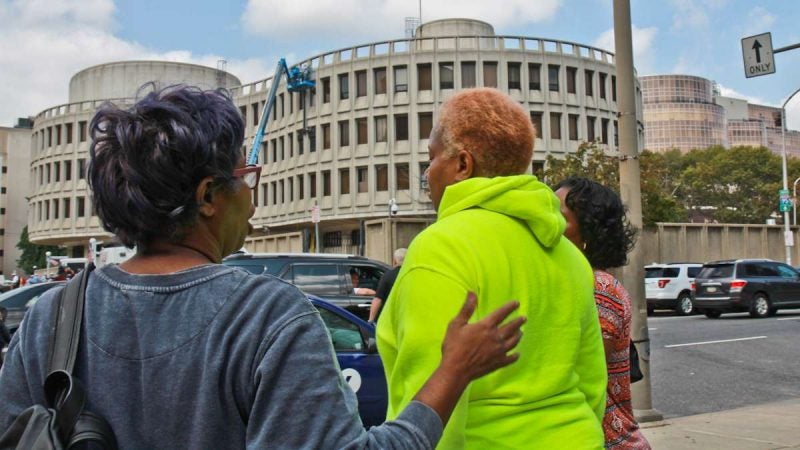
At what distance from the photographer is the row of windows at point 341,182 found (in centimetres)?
5184

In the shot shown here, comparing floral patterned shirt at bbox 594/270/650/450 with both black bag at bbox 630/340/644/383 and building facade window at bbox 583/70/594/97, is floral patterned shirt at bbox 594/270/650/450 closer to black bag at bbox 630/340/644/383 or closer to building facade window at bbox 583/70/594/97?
black bag at bbox 630/340/644/383

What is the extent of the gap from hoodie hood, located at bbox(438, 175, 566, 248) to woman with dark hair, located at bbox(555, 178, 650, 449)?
2.99ft

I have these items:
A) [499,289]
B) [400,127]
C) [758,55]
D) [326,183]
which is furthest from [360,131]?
[499,289]

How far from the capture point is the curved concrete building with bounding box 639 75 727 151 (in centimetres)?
12675

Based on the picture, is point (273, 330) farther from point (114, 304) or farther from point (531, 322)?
point (531, 322)

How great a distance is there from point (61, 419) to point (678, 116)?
134537 millimetres

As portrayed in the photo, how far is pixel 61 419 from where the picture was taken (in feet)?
4.51

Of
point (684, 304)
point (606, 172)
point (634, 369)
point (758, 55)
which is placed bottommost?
point (684, 304)

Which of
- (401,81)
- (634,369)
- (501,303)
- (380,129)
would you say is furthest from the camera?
(380,129)

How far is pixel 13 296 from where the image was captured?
499 inches

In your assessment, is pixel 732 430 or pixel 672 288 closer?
pixel 732 430

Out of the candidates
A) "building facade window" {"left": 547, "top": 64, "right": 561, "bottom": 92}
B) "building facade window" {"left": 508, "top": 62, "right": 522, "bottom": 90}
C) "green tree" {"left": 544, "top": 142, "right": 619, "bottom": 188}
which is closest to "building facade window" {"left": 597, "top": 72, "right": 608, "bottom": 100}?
"building facade window" {"left": 547, "top": 64, "right": 561, "bottom": 92}

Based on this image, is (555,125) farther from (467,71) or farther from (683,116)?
(683,116)

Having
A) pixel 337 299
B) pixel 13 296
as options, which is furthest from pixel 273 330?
pixel 13 296
